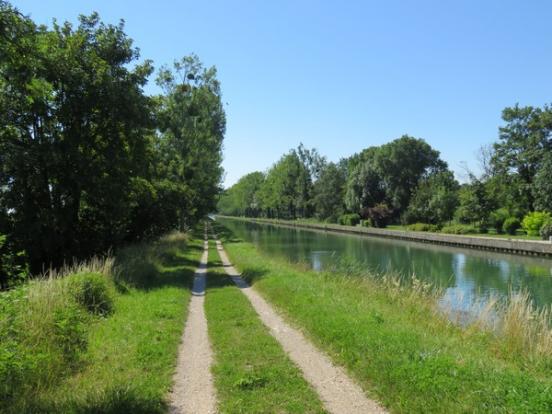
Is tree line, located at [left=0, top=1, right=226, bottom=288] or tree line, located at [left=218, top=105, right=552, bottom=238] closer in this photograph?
tree line, located at [left=0, top=1, right=226, bottom=288]

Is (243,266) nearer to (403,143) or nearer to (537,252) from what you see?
(537,252)

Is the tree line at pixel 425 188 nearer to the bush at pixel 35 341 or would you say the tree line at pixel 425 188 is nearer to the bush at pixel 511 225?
the bush at pixel 511 225

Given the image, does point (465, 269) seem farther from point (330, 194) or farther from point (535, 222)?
point (330, 194)

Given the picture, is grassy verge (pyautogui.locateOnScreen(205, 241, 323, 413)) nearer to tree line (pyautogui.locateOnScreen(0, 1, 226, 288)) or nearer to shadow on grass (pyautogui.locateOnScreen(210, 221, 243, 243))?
tree line (pyautogui.locateOnScreen(0, 1, 226, 288))

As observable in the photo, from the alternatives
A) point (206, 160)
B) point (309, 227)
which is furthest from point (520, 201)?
point (309, 227)

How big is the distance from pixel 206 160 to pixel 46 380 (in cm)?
4664

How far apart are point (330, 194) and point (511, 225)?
175 ft

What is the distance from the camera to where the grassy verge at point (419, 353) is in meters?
6.26

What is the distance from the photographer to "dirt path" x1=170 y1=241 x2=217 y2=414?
21.9 ft

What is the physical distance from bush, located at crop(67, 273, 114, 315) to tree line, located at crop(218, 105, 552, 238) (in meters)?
42.3

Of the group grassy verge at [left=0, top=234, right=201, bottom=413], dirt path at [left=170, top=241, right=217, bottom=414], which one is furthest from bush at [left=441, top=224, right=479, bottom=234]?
dirt path at [left=170, top=241, right=217, bottom=414]

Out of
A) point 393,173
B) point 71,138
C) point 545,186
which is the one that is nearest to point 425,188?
point 393,173

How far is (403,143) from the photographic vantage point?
298 feet

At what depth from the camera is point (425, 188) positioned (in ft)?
246
